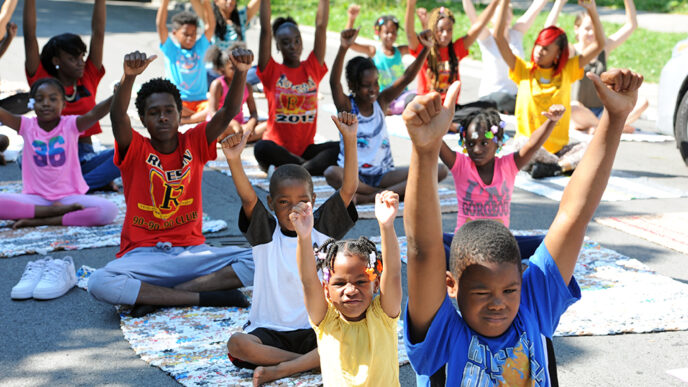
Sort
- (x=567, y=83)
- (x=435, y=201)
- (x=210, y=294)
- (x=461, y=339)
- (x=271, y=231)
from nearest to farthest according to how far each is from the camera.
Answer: (x=435, y=201) < (x=461, y=339) < (x=271, y=231) < (x=210, y=294) < (x=567, y=83)

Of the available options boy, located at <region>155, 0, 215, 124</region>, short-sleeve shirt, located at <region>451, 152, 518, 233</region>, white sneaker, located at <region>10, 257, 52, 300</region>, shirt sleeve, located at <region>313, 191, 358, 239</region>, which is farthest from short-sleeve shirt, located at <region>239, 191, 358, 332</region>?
boy, located at <region>155, 0, 215, 124</region>

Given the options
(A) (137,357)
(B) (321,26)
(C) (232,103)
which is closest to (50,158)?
(C) (232,103)

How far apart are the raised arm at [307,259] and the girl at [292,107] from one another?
16.0ft

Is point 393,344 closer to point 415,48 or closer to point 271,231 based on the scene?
point 271,231

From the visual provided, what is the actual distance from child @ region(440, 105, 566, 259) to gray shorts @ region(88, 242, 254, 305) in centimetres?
143

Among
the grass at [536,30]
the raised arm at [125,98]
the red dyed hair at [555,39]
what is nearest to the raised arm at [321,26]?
the red dyed hair at [555,39]

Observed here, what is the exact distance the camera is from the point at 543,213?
718 cm

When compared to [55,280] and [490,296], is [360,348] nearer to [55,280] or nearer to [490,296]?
[490,296]

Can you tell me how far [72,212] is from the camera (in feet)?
21.7

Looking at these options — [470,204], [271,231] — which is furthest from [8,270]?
[470,204]

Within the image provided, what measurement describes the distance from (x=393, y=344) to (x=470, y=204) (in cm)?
229

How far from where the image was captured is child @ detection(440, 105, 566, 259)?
17.8ft

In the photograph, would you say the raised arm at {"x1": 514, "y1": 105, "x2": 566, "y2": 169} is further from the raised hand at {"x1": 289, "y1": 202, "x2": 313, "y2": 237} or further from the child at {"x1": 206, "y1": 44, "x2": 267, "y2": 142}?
the child at {"x1": 206, "y1": 44, "x2": 267, "y2": 142}

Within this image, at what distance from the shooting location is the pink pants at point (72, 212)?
6.52 meters
